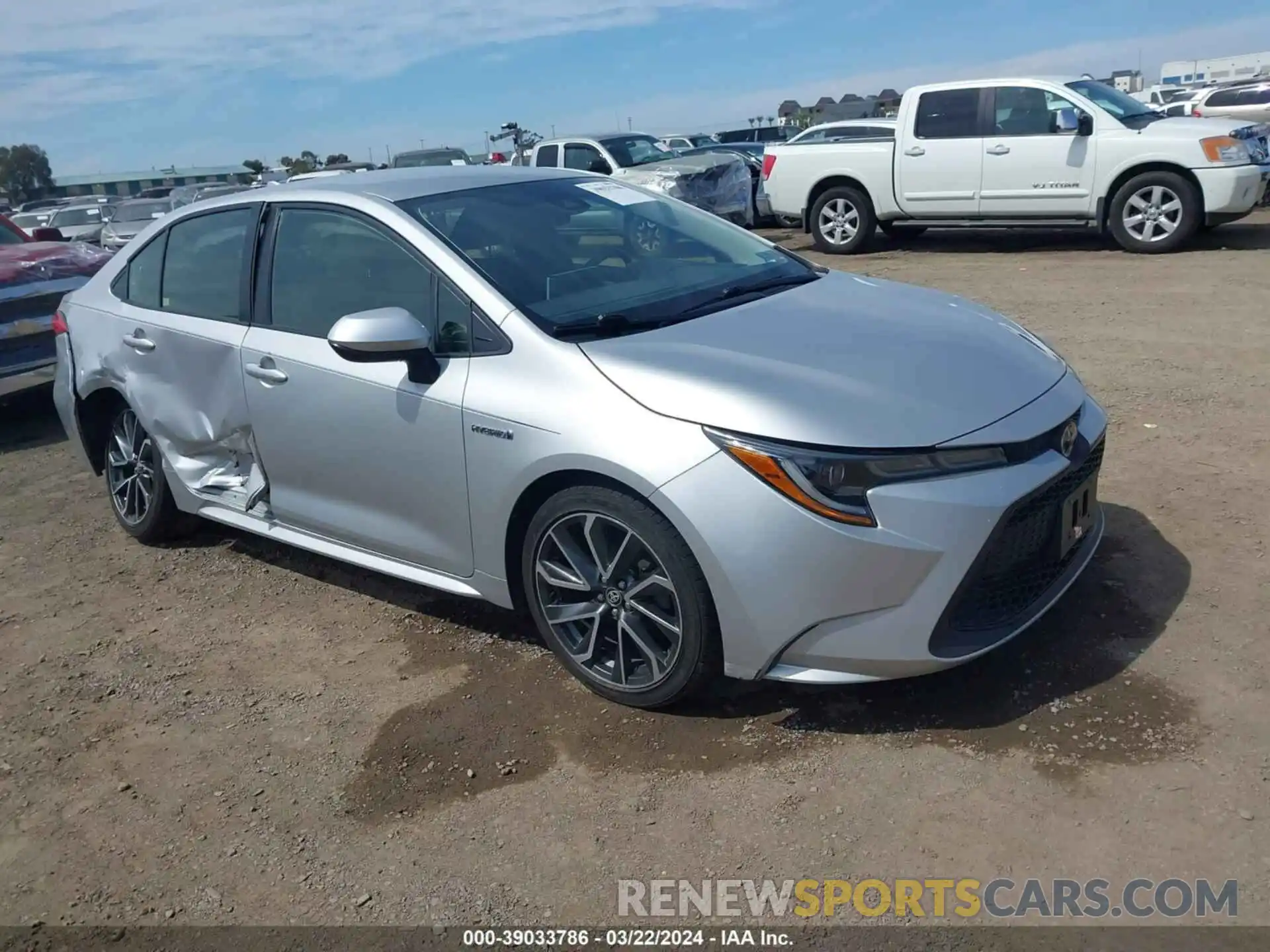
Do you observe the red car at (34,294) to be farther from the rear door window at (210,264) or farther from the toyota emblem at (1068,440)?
the toyota emblem at (1068,440)

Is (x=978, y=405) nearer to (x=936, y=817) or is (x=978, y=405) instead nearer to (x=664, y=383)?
(x=664, y=383)

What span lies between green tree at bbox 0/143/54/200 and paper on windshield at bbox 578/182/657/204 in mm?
74061

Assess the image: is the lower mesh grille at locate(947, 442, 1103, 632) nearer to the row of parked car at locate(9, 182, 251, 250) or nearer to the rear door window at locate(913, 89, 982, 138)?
the row of parked car at locate(9, 182, 251, 250)

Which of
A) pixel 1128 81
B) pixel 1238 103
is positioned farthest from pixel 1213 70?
pixel 1238 103

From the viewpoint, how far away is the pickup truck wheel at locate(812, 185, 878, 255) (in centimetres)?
1331

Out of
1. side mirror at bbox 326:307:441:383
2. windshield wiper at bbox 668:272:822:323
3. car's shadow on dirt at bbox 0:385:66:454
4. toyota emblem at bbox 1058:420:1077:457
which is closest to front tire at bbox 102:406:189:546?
side mirror at bbox 326:307:441:383

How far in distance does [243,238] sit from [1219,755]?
12.8 feet

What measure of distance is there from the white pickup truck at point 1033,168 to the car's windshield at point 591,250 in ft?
27.1

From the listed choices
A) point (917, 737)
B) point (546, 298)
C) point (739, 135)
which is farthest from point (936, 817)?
point (739, 135)

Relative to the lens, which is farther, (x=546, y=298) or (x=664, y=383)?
(x=546, y=298)

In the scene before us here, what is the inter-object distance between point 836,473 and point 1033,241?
1178 cm

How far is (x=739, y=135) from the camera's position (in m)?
35.8

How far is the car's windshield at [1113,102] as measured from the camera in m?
11.4

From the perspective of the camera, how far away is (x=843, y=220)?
13508mm
